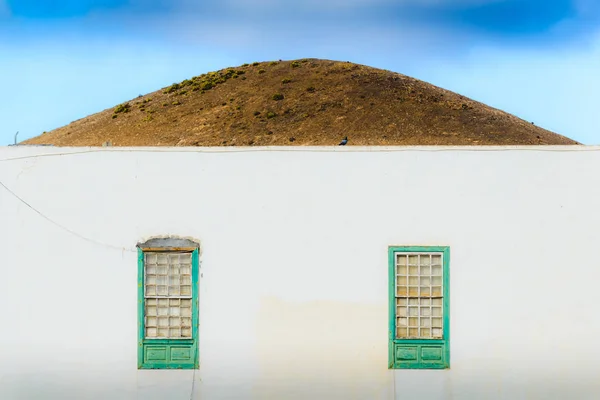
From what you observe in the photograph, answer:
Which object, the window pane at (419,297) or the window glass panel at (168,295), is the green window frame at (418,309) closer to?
the window pane at (419,297)

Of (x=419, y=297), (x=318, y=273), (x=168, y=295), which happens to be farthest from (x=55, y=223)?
(x=419, y=297)

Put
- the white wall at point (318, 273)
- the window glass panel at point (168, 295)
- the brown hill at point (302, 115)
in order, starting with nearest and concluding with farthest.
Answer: the white wall at point (318, 273) → the window glass panel at point (168, 295) → the brown hill at point (302, 115)

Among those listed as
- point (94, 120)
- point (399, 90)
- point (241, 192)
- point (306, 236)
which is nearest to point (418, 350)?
point (306, 236)

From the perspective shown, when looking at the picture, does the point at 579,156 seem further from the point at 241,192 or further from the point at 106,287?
the point at 106,287

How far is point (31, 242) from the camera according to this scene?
11125 mm

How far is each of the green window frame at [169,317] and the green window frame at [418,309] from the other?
2.43 m

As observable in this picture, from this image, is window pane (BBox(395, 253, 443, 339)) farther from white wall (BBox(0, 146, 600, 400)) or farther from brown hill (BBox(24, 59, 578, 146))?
brown hill (BBox(24, 59, 578, 146))

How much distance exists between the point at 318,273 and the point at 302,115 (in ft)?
180

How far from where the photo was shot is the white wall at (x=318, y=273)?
35.8 ft

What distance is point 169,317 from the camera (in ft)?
36.2

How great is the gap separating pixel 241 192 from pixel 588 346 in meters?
4.69

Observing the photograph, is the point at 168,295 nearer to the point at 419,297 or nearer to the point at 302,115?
the point at 419,297

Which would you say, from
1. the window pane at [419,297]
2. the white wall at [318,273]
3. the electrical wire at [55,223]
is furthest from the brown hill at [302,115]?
the window pane at [419,297]

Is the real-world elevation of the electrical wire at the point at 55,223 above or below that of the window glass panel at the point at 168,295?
above
